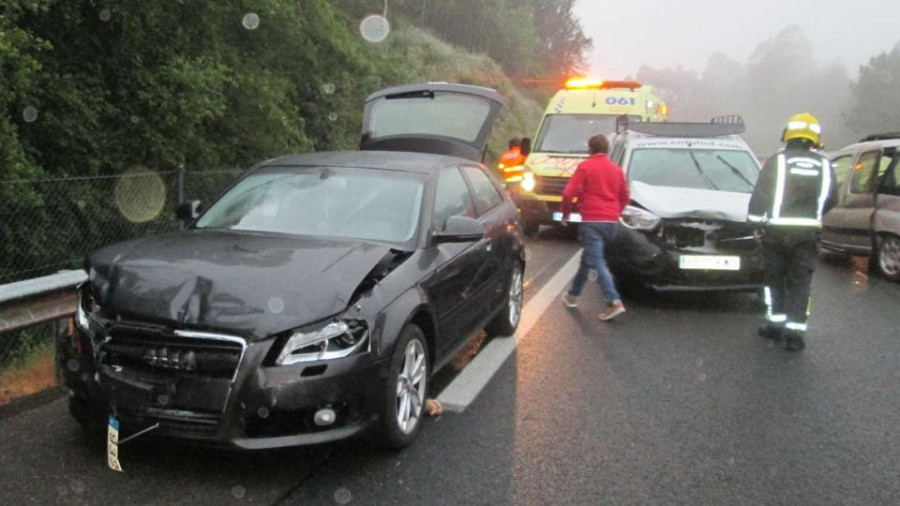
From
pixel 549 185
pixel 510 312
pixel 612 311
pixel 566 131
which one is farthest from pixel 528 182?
pixel 510 312

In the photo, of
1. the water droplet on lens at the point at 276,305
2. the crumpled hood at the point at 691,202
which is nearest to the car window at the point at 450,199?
the water droplet on lens at the point at 276,305

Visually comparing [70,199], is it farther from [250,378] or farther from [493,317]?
[250,378]

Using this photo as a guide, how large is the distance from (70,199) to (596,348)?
5011 mm

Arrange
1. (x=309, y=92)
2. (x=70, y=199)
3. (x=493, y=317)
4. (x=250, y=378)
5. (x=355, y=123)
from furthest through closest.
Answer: (x=355, y=123)
(x=309, y=92)
(x=70, y=199)
(x=493, y=317)
(x=250, y=378)

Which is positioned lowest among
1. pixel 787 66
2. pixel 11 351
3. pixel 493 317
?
pixel 11 351

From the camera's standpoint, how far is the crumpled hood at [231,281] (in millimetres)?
3850

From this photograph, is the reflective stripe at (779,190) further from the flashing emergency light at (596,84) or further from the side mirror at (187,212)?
the flashing emergency light at (596,84)

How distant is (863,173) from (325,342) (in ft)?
32.4

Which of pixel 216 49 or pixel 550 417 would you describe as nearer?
pixel 550 417

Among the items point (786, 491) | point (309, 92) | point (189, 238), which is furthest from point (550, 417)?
point (309, 92)

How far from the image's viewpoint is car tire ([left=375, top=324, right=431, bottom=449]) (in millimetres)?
4188

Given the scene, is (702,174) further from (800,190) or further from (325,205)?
(325,205)

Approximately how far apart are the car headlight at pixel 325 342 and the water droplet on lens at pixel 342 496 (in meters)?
0.61

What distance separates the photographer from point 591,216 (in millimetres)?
8062
